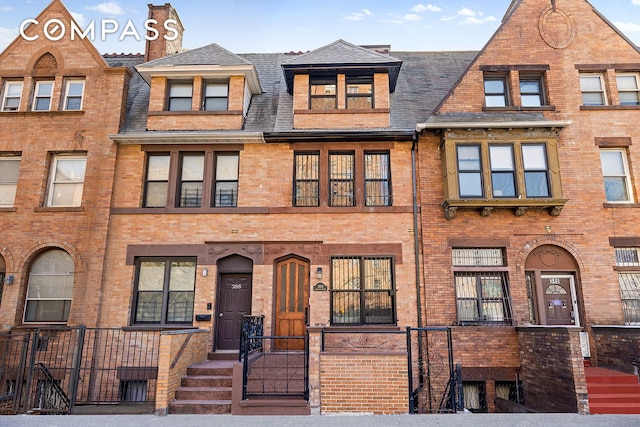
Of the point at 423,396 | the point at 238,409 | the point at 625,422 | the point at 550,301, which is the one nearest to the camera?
the point at 625,422

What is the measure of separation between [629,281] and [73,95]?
59.9 feet

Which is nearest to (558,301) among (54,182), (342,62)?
(342,62)

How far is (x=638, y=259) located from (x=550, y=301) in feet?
9.66

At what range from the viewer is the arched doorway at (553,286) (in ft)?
39.3

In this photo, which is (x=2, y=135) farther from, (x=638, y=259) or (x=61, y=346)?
(x=638, y=259)

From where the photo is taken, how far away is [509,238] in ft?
40.3

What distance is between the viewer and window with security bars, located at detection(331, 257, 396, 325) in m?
12.1

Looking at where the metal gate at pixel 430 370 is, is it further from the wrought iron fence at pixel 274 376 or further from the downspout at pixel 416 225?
the wrought iron fence at pixel 274 376

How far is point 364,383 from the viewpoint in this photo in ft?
27.8

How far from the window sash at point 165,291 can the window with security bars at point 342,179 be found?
4774 mm

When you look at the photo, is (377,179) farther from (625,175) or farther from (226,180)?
(625,175)

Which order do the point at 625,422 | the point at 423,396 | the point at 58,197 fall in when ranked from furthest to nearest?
the point at 58,197, the point at 423,396, the point at 625,422

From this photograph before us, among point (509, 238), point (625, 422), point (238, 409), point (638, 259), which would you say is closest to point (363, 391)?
point (238, 409)

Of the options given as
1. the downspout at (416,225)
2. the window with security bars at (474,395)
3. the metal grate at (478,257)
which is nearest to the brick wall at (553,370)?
the window with security bars at (474,395)
